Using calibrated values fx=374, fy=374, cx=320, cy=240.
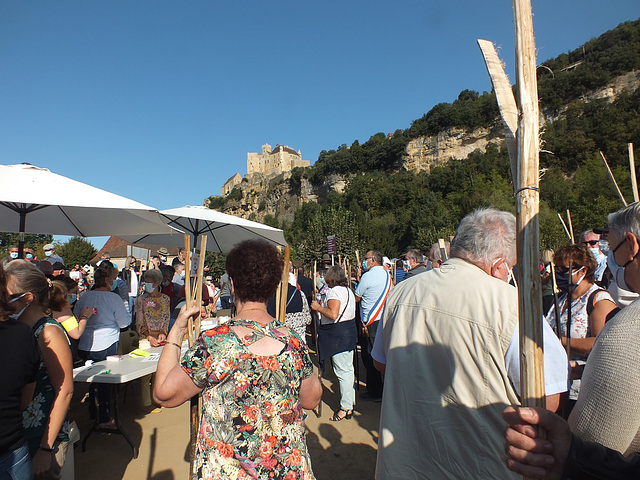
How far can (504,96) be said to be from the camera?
965 mm

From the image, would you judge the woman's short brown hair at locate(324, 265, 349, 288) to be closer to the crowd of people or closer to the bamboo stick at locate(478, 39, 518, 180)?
the crowd of people

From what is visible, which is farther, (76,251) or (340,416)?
Result: (76,251)

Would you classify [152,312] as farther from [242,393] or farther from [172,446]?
[242,393]

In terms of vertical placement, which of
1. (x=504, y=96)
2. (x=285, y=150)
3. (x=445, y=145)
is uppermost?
(x=285, y=150)

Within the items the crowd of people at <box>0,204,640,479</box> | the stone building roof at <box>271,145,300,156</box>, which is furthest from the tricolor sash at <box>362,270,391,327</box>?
the stone building roof at <box>271,145,300,156</box>

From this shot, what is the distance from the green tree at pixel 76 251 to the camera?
134 feet

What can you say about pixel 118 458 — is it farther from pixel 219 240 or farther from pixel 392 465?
pixel 219 240

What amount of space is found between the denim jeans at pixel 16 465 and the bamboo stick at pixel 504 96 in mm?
2418

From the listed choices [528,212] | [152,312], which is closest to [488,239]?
[528,212]

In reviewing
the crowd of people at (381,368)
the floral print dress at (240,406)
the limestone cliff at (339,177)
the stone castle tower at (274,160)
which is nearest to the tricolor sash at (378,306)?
the crowd of people at (381,368)

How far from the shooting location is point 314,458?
13.0 feet

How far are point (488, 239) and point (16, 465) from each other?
2529 mm

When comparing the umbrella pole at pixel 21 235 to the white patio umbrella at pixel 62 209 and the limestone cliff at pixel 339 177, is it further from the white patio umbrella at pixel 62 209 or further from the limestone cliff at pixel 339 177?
the limestone cliff at pixel 339 177

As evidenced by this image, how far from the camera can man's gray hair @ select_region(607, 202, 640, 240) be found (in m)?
1.23
